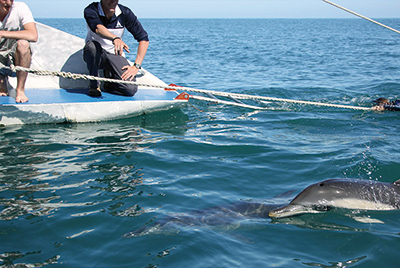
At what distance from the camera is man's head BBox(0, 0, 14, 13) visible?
652 cm

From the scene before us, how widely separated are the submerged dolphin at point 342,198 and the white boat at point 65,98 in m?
4.21

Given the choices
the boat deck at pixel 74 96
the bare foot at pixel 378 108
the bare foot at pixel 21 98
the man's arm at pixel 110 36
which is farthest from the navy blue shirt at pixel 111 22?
the bare foot at pixel 378 108

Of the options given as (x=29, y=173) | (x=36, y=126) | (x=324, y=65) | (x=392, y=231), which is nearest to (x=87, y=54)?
(x=36, y=126)

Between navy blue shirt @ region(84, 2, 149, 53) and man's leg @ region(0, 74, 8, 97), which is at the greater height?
navy blue shirt @ region(84, 2, 149, 53)

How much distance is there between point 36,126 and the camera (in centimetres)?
729

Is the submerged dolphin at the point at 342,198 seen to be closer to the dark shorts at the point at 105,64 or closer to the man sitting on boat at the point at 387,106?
the man sitting on boat at the point at 387,106

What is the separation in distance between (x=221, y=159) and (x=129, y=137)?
70.4 inches

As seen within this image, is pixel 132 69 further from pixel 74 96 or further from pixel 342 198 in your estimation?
pixel 342 198

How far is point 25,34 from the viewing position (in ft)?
21.8

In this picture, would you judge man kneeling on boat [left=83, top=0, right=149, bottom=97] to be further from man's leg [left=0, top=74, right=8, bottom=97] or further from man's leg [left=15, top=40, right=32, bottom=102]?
man's leg [left=0, top=74, right=8, bottom=97]

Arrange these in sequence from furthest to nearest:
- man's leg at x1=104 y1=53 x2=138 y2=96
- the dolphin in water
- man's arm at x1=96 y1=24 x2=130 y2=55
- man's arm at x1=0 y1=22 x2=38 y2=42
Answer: man's leg at x1=104 y1=53 x2=138 y2=96 → man's arm at x1=96 y1=24 x2=130 y2=55 → man's arm at x1=0 y1=22 x2=38 y2=42 → the dolphin in water

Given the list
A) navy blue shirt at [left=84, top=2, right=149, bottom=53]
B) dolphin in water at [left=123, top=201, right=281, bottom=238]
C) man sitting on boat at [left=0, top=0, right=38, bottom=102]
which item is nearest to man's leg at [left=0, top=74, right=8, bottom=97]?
man sitting on boat at [left=0, top=0, right=38, bottom=102]

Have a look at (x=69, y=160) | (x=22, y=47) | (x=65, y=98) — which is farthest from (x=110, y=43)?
(x=69, y=160)

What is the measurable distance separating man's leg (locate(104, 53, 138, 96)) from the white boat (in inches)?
5.6
